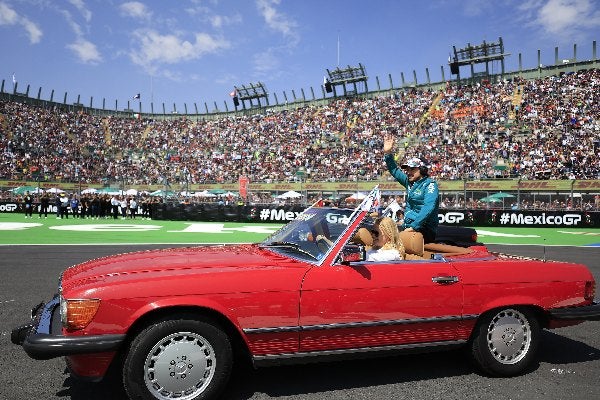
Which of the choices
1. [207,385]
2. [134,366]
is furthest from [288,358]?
[134,366]

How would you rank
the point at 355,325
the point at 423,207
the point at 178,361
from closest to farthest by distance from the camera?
the point at 178,361
the point at 355,325
the point at 423,207

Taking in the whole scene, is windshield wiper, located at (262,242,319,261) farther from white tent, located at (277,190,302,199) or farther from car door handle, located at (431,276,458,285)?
white tent, located at (277,190,302,199)

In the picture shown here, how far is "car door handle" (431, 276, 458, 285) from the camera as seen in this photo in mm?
3675

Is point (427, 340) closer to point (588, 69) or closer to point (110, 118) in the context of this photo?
point (588, 69)

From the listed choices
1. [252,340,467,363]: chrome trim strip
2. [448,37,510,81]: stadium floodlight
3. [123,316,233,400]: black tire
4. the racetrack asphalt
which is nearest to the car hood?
[123,316,233,400]: black tire

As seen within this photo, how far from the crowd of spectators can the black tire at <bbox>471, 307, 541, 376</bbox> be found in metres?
29.3

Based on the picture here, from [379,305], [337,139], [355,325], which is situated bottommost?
[355,325]

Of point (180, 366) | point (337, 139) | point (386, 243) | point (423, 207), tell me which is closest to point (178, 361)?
point (180, 366)

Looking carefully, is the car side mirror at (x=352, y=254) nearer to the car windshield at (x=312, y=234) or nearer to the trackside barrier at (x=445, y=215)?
the car windshield at (x=312, y=234)

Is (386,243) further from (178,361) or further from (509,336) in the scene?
(178,361)

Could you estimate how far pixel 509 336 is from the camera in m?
3.93

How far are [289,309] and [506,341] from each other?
2.05 meters

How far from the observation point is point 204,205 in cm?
2677

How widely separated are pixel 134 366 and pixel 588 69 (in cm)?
4777
